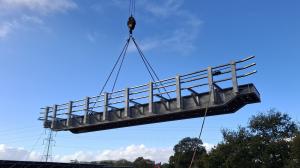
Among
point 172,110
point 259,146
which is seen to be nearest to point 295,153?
point 259,146

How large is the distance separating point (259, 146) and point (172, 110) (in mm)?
42564

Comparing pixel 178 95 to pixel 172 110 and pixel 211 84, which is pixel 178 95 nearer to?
pixel 172 110

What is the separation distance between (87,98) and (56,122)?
4.00m

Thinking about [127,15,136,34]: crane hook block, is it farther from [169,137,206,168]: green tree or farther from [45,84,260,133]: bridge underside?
[169,137,206,168]: green tree

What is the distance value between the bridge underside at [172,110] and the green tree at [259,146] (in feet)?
128

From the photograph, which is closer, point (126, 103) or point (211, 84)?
point (211, 84)

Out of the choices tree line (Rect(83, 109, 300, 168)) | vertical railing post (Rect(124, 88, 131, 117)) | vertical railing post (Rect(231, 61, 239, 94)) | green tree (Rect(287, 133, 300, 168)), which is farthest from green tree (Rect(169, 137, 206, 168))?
vertical railing post (Rect(231, 61, 239, 94))

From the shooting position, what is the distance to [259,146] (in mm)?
57312

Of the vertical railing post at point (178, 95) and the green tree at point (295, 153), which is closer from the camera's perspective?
the vertical railing post at point (178, 95)

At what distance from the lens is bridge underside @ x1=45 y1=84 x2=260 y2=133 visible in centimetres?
1722

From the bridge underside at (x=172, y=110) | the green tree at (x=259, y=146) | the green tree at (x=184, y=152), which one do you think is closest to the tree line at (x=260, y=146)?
the green tree at (x=259, y=146)

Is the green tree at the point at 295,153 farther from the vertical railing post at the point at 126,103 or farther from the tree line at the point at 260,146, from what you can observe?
the vertical railing post at the point at 126,103

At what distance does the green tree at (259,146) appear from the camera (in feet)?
183

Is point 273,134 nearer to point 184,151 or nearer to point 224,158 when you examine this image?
point 224,158
